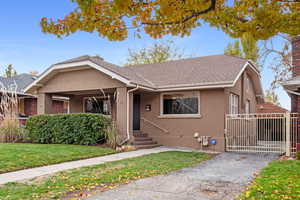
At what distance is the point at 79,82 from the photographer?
13.7 metres

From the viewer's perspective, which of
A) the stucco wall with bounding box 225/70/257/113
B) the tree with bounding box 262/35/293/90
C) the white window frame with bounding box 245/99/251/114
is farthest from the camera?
the tree with bounding box 262/35/293/90

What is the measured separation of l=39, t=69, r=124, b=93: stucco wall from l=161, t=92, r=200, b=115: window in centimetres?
260

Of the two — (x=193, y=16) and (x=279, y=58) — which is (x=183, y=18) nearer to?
(x=193, y=16)

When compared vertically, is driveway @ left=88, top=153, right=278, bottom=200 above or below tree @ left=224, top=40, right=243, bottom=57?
below

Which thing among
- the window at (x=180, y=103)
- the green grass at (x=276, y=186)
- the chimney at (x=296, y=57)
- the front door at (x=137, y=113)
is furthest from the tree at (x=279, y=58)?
the green grass at (x=276, y=186)

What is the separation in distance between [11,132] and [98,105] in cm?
514

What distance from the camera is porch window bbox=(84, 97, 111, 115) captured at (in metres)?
15.9

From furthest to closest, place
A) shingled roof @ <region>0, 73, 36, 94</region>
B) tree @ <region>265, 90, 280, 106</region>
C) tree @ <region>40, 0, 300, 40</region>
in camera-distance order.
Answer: tree @ <region>265, 90, 280, 106</region>, shingled roof @ <region>0, 73, 36, 94</region>, tree @ <region>40, 0, 300, 40</region>

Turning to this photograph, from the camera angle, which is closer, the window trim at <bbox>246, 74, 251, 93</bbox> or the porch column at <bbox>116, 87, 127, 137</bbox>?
the porch column at <bbox>116, 87, 127, 137</bbox>

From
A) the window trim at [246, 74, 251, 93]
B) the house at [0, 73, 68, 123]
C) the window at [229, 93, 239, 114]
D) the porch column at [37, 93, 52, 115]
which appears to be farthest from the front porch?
the window trim at [246, 74, 251, 93]

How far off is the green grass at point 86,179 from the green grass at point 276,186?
86.8 inches

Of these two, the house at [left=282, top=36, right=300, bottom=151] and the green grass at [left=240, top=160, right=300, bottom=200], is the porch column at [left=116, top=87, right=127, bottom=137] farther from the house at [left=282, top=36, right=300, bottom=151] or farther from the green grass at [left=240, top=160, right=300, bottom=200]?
the green grass at [left=240, top=160, right=300, bottom=200]

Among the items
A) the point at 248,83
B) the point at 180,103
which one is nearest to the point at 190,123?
the point at 180,103

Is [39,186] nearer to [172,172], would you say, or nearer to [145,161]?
[172,172]
